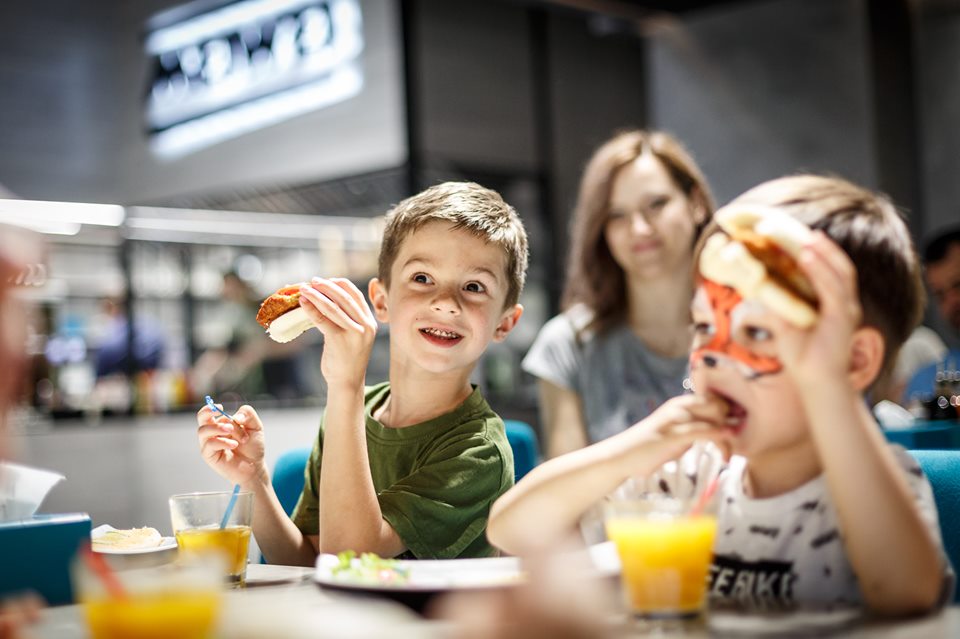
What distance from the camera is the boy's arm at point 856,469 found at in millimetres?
979

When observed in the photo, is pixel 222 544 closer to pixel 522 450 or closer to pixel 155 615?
pixel 155 615

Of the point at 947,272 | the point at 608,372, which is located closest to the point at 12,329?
the point at 608,372

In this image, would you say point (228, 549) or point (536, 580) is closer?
point (536, 580)

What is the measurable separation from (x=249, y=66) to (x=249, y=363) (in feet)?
7.58

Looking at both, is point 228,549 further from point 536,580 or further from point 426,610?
point 536,580

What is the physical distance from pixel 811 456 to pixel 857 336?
14cm

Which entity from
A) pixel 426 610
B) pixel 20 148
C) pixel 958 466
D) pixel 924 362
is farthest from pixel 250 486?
pixel 20 148

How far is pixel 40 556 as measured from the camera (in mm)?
1198

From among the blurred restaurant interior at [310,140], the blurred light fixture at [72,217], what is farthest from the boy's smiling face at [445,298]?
the blurred light fixture at [72,217]

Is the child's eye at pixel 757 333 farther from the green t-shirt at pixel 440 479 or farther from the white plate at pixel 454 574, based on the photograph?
the green t-shirt at pixel 440 479

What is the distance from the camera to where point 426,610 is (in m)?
1.02

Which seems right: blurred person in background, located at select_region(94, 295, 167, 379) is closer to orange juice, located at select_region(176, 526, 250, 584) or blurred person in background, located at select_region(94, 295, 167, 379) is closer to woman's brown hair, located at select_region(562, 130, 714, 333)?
woman's brown hair, located at select_region(562, 130, 714, 333)

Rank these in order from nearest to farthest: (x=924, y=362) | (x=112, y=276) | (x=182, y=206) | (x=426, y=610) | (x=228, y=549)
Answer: (x=426, y=610) < (x=228, y=549) < (x=924, y=362) < (x=112, y=276) < (x=182, y=206)

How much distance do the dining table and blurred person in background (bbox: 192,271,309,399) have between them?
5243mm
